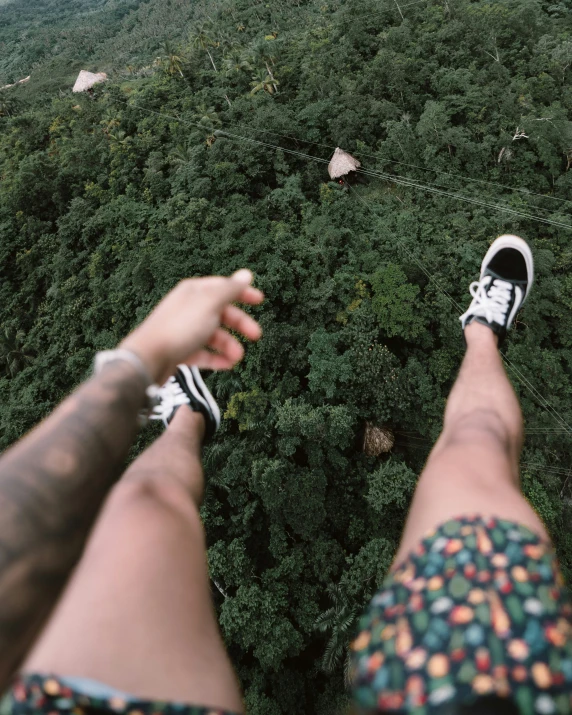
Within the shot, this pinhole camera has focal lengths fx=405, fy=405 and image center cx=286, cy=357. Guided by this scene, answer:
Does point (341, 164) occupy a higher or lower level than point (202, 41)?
lower

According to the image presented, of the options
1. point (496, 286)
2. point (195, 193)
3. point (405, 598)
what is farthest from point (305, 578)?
point (195, 193)

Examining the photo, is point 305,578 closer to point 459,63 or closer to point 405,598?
point 405,598

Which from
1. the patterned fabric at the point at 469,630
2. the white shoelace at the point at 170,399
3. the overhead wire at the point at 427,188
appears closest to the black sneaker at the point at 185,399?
the white shoelace at the point at 170,399

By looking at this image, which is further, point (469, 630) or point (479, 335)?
point (479, 335)

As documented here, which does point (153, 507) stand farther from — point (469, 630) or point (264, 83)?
point (264, 83)

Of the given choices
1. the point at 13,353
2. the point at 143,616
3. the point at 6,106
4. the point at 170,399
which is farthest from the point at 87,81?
the point at 143,616

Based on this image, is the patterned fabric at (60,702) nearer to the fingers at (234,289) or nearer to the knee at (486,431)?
the fingers at (234,289)
